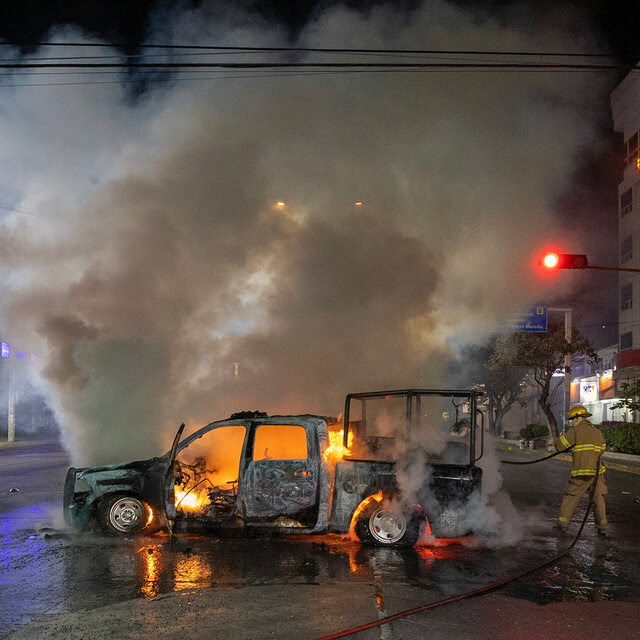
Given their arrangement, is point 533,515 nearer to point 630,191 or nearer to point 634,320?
point 634,320

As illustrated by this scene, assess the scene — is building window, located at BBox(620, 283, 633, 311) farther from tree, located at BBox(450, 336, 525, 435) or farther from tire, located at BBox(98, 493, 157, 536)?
tire, located at BBox(98, 493, 157, 536)

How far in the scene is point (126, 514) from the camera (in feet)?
23.3

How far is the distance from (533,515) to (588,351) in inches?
924

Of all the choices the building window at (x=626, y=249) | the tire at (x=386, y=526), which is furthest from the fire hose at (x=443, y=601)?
the building window at (x=626, y=249)

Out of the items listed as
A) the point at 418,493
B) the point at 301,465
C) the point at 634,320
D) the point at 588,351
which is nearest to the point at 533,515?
the point at 418,493

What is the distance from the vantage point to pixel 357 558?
20.7 ft

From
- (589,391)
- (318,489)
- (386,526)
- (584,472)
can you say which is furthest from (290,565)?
(589,391)

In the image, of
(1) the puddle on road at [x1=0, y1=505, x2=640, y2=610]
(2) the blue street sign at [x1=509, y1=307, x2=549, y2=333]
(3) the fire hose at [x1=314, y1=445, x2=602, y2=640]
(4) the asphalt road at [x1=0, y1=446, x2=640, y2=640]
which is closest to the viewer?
(3) the fire hose at [x1=314, y1=445, x2=602, y2=640]

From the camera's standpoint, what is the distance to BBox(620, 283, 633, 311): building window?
37.3 metres

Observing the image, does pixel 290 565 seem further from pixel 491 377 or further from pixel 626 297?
pixel 491 377

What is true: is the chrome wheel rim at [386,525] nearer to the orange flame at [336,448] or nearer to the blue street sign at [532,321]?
the orange flame at [336,448]

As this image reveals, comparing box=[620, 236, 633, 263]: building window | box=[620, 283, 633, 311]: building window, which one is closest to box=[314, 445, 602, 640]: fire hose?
box=[620, 283, 633, 311]: building window

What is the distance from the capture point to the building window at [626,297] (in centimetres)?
3734

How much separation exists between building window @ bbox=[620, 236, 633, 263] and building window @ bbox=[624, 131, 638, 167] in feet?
14.8
